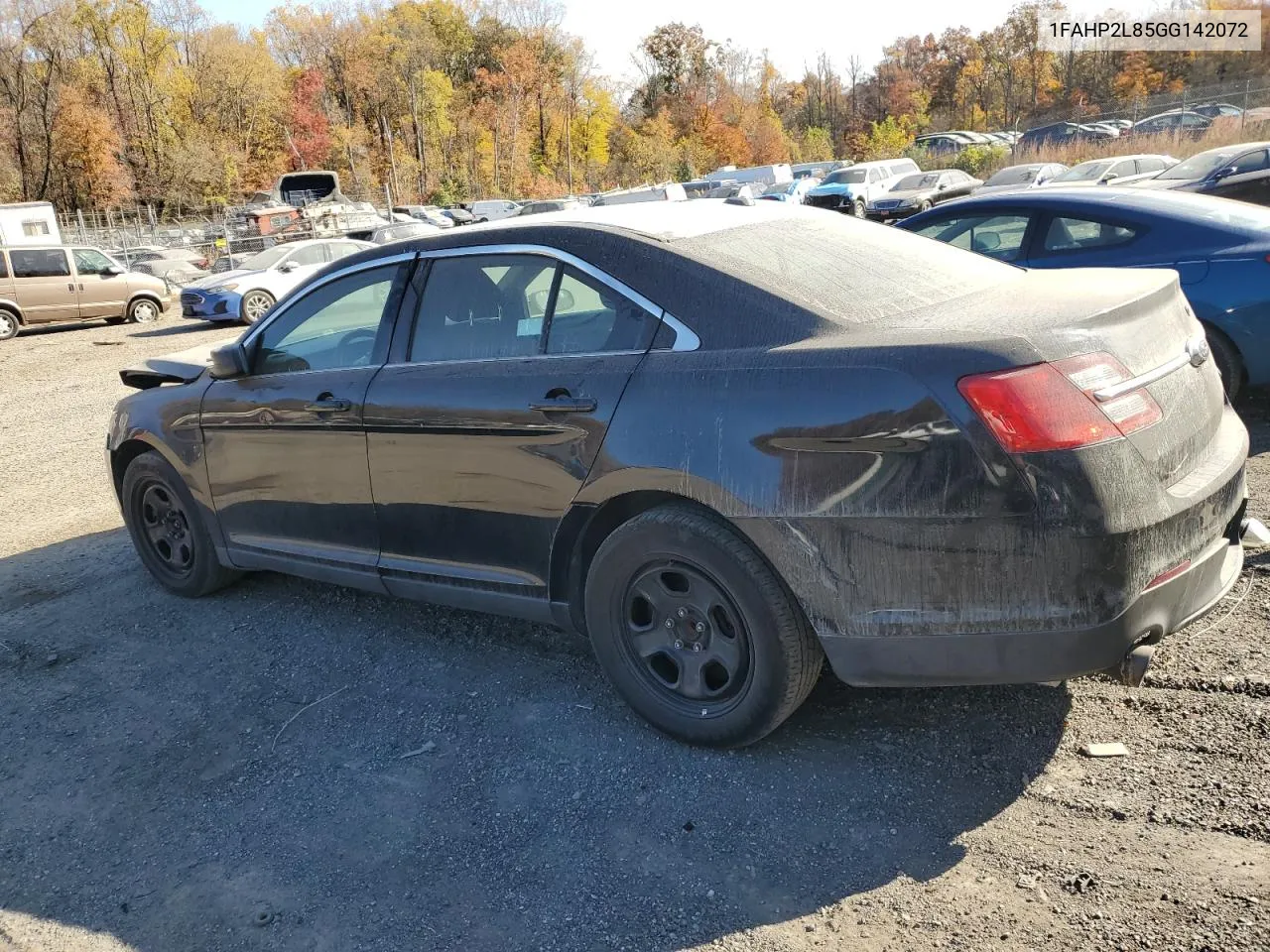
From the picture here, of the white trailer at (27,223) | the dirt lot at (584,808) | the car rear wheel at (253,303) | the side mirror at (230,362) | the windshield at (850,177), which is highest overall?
the white trailer at (27,223)

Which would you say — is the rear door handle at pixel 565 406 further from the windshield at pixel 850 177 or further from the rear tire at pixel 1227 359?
the windshield at pixel 850 177

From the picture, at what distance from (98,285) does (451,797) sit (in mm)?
19446

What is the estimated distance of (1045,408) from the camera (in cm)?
247

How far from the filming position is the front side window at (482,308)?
3471mm

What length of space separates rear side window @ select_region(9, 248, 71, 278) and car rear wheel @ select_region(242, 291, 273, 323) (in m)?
3.81

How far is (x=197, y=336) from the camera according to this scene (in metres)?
17.5

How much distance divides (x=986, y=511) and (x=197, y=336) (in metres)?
17.5

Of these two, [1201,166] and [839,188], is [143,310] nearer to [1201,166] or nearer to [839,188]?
[1201,166]

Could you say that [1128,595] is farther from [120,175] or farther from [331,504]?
[120,175]

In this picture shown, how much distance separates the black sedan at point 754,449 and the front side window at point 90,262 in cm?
1773

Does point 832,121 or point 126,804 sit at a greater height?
point 832,121

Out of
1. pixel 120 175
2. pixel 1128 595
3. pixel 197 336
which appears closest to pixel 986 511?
pixel 1128 595

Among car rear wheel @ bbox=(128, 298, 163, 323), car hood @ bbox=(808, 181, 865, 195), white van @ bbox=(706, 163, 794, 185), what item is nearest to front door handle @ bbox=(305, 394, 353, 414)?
car rear wheel @ bbox=(128, 298, 163, 323)

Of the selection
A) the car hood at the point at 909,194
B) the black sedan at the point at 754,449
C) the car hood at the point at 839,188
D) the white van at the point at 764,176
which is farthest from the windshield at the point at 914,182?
the black sedan at the point at 754,449
